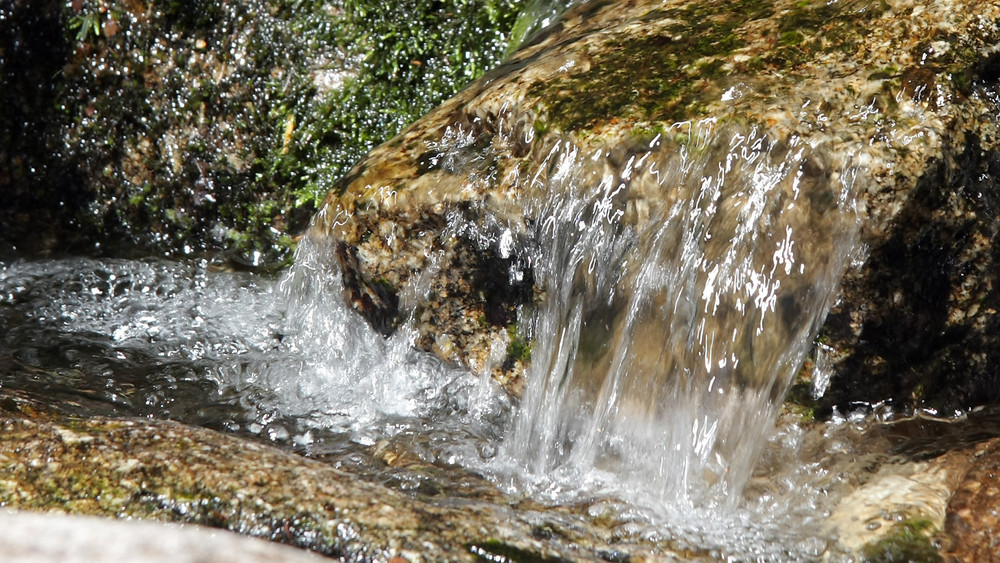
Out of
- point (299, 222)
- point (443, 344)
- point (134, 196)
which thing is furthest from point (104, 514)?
point (134, 196)

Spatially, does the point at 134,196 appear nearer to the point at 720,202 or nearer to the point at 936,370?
the point at 720,202

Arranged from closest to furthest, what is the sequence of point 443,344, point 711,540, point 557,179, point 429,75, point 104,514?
point 104,514 < point 711,540 < point 557,179 < point 443,344 < point 429,75

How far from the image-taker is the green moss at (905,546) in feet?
8.15

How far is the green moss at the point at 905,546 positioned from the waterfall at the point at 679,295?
51cm

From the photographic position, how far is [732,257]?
9.77 ft

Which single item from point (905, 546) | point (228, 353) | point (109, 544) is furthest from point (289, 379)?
point (905, 546)

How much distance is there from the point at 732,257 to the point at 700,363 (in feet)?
1.32

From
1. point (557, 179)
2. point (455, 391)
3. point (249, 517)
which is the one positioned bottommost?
point (455, 391)

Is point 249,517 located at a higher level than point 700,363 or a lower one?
higher

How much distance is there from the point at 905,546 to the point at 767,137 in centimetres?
141

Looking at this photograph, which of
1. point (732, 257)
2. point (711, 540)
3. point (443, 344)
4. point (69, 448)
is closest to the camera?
point (69, 448)

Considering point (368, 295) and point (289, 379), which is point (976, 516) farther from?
point (289, 379)

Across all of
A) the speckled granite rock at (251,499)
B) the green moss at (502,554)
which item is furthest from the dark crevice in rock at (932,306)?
the green moss at (502,554)

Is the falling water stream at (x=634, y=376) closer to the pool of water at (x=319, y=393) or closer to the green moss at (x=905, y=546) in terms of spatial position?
the pool of water at (x=319, y=393)
